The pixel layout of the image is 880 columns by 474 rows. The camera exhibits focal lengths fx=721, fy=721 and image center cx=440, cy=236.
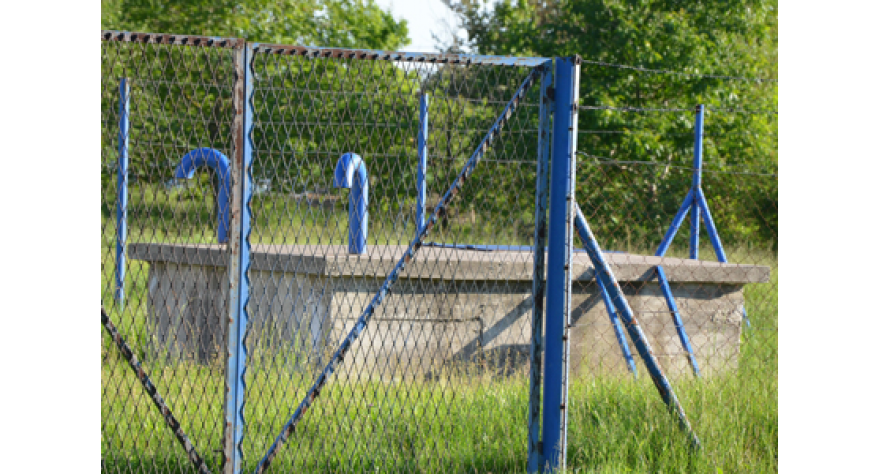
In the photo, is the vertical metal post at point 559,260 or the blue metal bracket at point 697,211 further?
the blue metal bracket at point 697,211

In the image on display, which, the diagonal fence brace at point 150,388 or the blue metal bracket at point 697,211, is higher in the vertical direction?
the blue metal bracket at point 697,211

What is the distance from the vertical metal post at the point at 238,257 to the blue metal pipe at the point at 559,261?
1.32 m

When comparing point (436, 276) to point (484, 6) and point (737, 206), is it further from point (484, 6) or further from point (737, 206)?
point (484, 6)

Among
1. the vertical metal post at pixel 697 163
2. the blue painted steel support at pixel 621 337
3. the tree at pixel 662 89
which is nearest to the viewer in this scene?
the blue painted steel support at pixel 621 337

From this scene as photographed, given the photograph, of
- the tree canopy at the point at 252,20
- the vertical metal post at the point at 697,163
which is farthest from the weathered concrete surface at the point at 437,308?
the tree canopy at the point at 252,20

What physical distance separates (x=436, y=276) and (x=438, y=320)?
0.31 m

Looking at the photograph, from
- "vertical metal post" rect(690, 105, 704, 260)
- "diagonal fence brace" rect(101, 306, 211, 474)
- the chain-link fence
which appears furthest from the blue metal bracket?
"diagonal fence brace" rect(101, 306, 211, 474)

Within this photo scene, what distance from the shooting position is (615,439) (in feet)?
11.5

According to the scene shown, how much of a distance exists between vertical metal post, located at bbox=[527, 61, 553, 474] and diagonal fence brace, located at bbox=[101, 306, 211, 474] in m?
1.43

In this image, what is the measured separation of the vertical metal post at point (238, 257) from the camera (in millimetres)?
2984

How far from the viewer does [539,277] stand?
326 cm

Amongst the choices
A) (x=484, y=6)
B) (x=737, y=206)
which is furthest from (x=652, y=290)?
(x=484, y=6)

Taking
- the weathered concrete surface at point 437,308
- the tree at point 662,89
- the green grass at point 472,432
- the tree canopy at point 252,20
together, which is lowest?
the green grass at point 472,432

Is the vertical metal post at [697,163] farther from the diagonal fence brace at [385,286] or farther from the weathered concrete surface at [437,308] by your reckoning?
the diagonal fence brace at [385,286]
